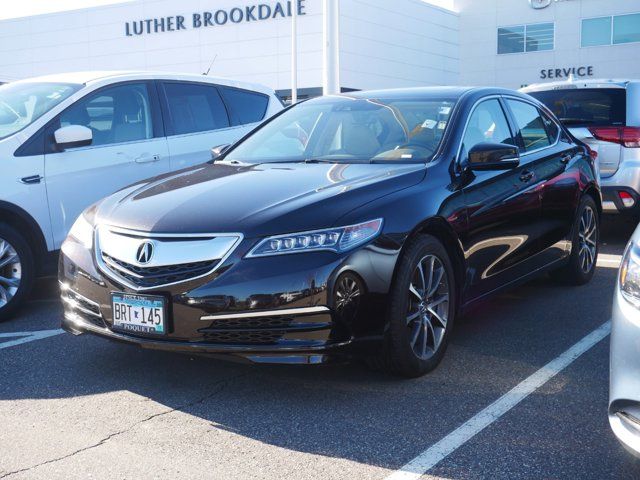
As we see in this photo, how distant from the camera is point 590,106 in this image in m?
8.51

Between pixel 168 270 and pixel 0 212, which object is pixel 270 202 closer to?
pixel 168 270

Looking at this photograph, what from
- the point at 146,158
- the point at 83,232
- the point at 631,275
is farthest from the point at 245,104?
the point at 631,275

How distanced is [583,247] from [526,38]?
46337 millimetres

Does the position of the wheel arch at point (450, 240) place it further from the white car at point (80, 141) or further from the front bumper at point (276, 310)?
the white car at point (80, 141)

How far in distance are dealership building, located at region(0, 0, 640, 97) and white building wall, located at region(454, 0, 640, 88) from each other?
6 cm

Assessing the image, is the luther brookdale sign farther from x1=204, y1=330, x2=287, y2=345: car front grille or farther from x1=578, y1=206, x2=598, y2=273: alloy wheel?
x1=204, y1=330, x2=287, y2=345: car front grille

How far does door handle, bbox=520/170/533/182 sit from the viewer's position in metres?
5.36

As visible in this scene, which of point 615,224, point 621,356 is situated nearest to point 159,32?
point 615,224

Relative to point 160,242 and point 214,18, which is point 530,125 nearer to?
point 160,242

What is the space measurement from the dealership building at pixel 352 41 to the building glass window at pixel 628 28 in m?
0.06

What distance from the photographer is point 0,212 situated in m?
5.64

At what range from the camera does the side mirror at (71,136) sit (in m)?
5.94

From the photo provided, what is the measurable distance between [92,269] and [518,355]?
8.03 ft

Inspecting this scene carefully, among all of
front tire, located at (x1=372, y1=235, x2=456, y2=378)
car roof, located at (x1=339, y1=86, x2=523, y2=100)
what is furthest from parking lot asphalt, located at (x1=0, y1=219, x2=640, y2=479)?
car roof, located at (x1=339, y1=86, x2=523, y2=100)
